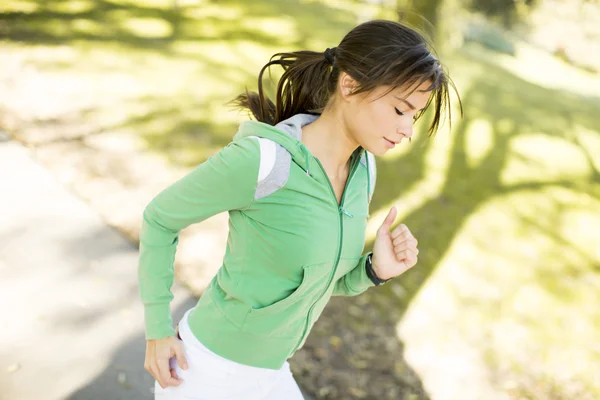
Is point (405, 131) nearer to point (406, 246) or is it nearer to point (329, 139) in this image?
point (329, 139)

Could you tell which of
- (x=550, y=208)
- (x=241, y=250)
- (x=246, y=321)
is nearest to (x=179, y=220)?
(x=241, y=250)

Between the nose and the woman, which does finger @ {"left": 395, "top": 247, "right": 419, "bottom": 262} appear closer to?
the woman

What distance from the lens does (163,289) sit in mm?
1642

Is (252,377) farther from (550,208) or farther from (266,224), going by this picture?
(550,208)

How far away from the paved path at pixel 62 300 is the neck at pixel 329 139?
1877 millimetres

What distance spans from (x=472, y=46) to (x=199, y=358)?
12383 mm

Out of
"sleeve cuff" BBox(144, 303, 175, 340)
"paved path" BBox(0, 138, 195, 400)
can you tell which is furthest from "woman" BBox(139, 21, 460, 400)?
"paved path" BBox(0, 138, 195, 400)

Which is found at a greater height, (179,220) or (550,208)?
(179,220)

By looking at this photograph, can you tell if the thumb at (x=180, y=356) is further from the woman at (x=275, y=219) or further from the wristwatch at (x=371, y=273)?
the wristwatch at (x=371, y=273)

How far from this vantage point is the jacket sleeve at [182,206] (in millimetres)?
1530

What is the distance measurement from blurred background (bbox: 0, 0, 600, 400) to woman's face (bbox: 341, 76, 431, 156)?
79.7 inches

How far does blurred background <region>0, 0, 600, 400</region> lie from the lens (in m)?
3.61

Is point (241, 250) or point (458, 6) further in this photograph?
point (458, 6)

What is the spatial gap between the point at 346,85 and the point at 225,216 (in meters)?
3.37
